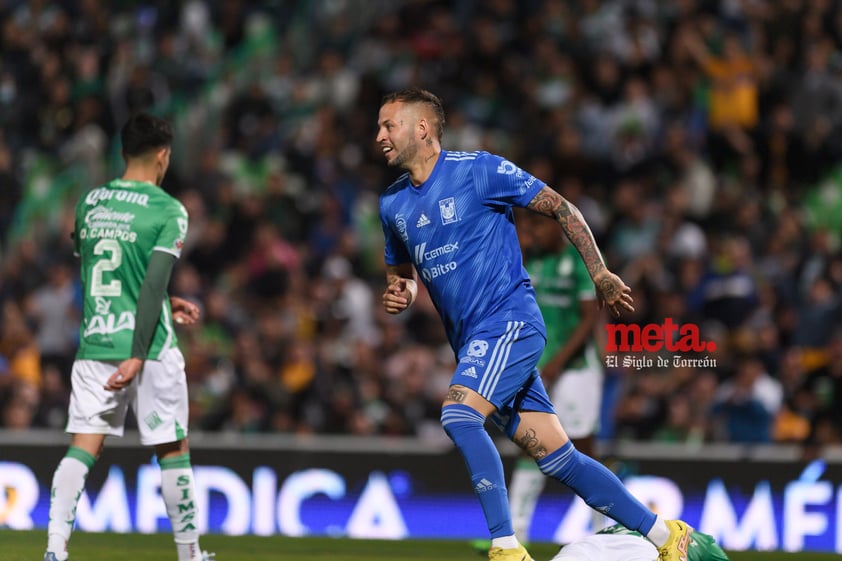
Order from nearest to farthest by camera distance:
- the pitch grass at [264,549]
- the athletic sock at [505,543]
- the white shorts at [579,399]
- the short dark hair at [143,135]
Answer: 1. the athletic sock at [505,543]
2. the short dark hair at [143,135]
3. the pitch grass at [264,549]
4. the white shorts at [579,399]

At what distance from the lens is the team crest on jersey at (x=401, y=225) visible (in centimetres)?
684

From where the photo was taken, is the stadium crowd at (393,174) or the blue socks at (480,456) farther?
the stadium crowd at (393,174)

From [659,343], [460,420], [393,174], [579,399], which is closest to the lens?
[460,420]

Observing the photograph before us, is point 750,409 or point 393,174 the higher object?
point 393,174

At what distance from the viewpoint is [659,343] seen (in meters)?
13.3

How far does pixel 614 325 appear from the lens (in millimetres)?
13047

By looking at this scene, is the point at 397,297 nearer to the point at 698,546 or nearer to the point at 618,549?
the point at 618,549

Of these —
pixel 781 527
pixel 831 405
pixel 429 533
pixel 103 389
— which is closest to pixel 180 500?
pixel 103 389

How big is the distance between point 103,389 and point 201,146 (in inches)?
447

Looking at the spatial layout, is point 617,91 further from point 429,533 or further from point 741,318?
point 429,533

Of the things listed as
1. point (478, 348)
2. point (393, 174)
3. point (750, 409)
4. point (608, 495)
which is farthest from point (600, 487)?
point (393, 174)

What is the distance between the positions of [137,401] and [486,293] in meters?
1.89

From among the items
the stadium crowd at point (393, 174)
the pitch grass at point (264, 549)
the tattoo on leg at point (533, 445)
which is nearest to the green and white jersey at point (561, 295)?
the pitch grass at point (264, 549)

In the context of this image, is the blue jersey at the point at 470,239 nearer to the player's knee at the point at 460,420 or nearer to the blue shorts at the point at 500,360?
the blue shorts at the point at 500,360
